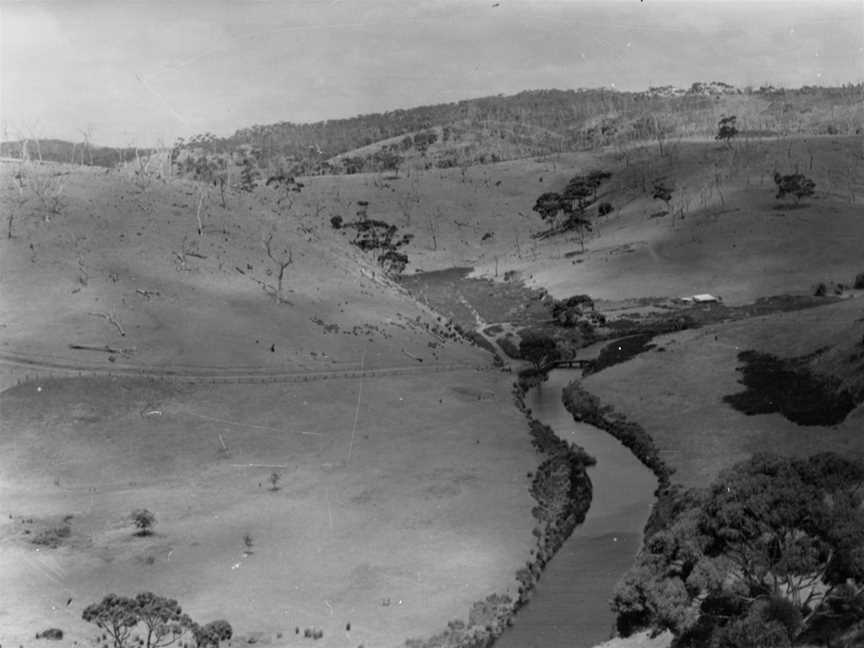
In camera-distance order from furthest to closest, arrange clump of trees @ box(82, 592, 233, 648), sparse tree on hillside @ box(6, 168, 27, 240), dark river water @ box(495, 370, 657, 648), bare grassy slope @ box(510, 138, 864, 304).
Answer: bare grassy slope @ box(510, 138, 864, 304), sparse tree on hillside @ box(6, 168, 27, 240), dark river water @ box(495, 370, 657, 648), clump of trees @ box(82, 592, 233, 648)

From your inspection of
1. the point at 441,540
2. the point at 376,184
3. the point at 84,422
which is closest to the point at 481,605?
the point at 441,540

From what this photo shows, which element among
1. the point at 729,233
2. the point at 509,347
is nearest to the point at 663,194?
the point at 729,233

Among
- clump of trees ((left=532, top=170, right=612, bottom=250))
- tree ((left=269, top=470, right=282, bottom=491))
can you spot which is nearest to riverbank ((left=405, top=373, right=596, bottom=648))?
tree ((left=269, top=470, right=282, bottom=491))

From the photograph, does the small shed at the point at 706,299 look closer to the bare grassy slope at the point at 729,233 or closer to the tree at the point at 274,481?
the bare grassy slope at the point at 729,233

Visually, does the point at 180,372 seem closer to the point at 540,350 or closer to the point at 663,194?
the point at 540,350

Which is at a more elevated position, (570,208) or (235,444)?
(570,208)

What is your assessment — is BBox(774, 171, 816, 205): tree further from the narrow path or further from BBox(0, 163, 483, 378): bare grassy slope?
the narrow path
